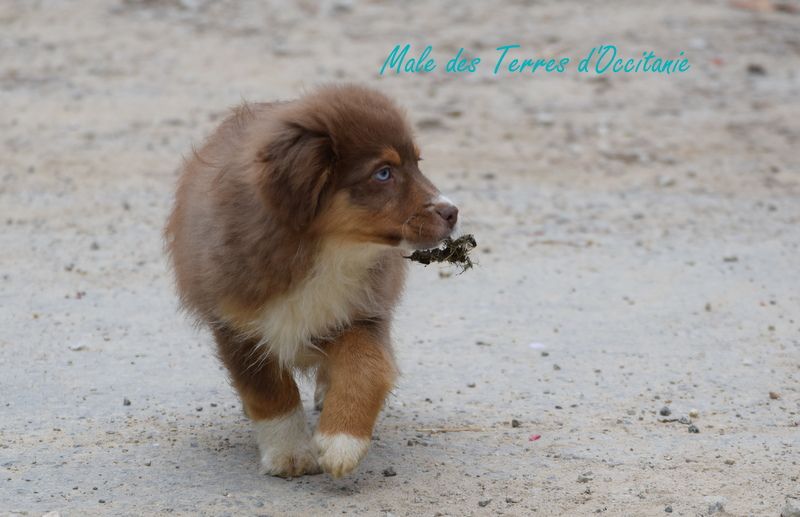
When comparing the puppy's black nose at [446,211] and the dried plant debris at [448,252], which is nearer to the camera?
the puppy's black nose at [446,211]

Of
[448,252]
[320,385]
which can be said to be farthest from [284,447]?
[448,252]

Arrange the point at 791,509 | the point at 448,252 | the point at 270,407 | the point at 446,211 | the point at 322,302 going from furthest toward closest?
the point at 270,407 < the point at 448,252 < the point at 322,302 < the point at 446,211 < the point at 791,509

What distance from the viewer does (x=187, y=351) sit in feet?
22.6

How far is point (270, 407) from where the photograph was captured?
5402 millimetres

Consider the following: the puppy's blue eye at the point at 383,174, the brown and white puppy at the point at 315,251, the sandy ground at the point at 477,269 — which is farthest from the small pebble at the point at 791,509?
the puppy's blue eye at the point at 383,174

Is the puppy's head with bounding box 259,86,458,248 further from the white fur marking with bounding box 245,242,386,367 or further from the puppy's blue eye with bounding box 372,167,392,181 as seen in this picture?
the white fur marking with bounding box 245,242,386,367

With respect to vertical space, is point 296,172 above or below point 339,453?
above

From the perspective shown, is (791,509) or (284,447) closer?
(791,509)

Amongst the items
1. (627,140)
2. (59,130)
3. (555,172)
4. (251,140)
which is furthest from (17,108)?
(251,140)

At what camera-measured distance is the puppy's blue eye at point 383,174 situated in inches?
197

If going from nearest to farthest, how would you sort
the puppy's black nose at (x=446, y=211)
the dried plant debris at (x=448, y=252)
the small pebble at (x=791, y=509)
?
the small pebble at (x=791, y=509), the puppy's black nose at (x=446, y=211), the dried plant debris at (x=448, y=252)

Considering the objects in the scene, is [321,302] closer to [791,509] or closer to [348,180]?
[348,180]

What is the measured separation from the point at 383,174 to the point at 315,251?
0.43m

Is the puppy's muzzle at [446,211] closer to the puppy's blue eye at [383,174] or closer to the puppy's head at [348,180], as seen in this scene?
the puppy's head at [348,180]
